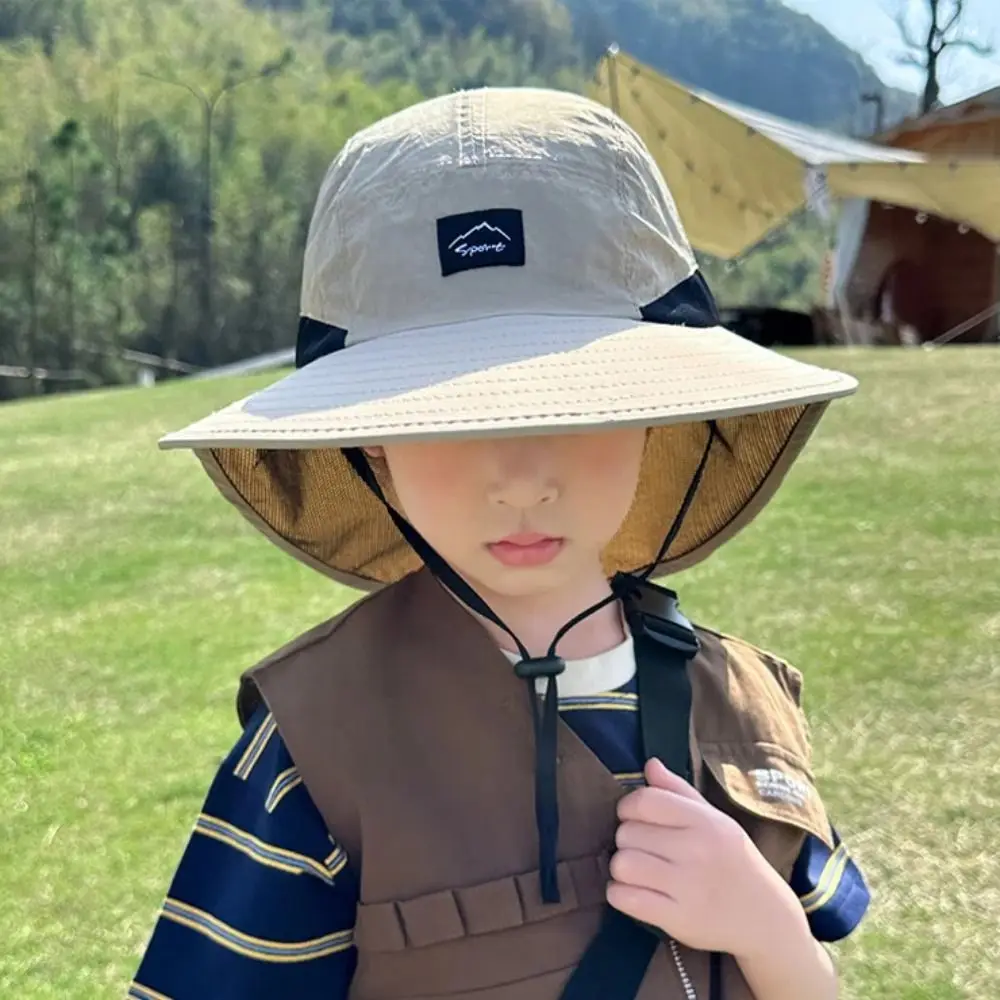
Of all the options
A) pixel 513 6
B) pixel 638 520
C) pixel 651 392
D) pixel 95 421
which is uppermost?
pixel 513 6

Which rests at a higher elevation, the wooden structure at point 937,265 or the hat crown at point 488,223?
the hat crown at point 488,223

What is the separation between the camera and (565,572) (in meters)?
0.95

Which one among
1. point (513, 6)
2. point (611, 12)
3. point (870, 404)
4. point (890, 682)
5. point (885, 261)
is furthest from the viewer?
point (611, 12)

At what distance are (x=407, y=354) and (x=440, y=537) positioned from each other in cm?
13

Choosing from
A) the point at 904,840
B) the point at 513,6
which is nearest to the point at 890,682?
the point at 904,840

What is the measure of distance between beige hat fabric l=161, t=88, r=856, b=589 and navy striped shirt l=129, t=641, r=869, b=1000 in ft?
0.78

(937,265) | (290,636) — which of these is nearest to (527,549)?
(290,636)

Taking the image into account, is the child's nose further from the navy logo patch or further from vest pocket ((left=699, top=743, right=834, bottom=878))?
vest pocket ((left=699, top=743, right=834, bottom=878))

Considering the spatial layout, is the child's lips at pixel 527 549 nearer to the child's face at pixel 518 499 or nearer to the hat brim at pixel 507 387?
the child's face at pixel 518 499

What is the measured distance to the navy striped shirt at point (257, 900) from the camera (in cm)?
88

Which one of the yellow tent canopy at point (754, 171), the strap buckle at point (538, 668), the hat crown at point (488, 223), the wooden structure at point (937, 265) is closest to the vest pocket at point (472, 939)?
the strap buckle at point (538, 668)

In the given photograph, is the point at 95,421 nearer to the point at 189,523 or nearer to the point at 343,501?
the point at 189,523

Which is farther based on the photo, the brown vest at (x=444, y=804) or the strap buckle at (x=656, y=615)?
the strap buckle at (x=656, y=615)

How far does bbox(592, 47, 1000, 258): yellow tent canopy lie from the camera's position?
9953 mm
